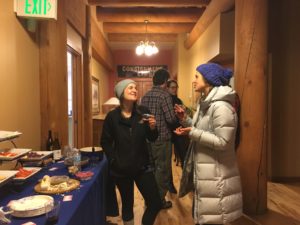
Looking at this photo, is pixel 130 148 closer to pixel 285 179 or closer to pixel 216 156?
pixel 216 156

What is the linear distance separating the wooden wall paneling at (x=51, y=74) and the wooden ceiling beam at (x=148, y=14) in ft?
11.0

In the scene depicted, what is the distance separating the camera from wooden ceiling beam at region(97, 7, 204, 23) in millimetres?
6164

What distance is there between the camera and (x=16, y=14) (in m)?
2.23

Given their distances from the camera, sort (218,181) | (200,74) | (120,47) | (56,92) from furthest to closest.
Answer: (120,47) < (56,92) < (200,74) < (218,181)

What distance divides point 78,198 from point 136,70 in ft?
30.5

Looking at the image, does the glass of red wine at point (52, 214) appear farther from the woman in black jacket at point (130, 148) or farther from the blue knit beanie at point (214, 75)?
the blue knit beanie at point (214, 75)

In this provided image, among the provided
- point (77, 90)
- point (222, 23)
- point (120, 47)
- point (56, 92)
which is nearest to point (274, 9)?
point (222, 23)

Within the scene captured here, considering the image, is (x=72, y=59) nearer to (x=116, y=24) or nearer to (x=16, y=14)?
(x=16, y=14)

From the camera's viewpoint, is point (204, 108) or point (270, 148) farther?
point (270, 148)

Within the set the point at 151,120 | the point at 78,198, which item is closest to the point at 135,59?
the point at 151,120

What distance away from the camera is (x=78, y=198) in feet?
5.10

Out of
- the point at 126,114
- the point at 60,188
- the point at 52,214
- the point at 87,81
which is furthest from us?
the point at 87,81

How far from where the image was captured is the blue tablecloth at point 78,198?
1334 mm

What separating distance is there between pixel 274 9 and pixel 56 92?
11.5ft
